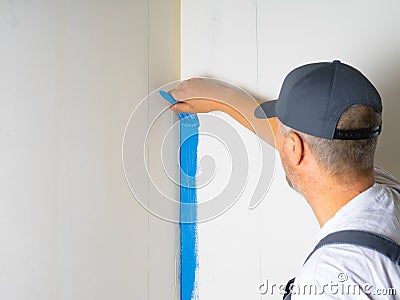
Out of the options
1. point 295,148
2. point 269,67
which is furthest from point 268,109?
point 269,67

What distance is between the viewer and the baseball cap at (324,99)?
3.56 feet

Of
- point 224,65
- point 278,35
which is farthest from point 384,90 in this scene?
point 224,65

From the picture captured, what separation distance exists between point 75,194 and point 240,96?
59 centimetres

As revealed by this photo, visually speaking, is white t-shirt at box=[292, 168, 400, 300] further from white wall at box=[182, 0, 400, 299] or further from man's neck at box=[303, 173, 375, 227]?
white wall at box=[182, 0, 400, 299]

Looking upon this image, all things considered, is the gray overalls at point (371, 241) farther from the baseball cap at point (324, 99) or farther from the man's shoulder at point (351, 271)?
the baseball cap at point (324, 99)

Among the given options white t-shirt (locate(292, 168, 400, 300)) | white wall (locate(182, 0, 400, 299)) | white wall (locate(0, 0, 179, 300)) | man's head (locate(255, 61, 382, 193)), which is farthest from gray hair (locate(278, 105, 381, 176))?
white wall (locate(0, 0, 179, 300))

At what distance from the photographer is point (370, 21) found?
150cm

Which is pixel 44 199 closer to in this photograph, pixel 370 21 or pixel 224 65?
pixel 224 65

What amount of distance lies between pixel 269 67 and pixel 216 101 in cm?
19

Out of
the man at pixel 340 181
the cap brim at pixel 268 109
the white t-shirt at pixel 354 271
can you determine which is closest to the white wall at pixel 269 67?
the cap brim at pixel 268 109

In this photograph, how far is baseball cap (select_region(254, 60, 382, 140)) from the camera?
1.08 metres

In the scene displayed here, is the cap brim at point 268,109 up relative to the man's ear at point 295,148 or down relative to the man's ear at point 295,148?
up

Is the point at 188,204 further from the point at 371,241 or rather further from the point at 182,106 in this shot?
the point at 371,241

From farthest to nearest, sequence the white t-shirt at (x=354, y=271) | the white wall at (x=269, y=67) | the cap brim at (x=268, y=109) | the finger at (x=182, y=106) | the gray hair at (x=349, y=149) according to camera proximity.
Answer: the finger at (x=182, y=106)
the white wall at (x=269, y=67)
the cap brim at (x=268, y=109)
the gray hair at (x=349, y=149)
the white t-shirt at (x=354, y=271)
